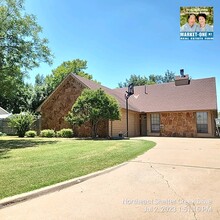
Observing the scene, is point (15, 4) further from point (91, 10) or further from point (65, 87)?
point (65, 87)

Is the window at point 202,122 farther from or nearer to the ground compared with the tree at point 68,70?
nearer to the ground

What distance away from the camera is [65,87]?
75.8 ft

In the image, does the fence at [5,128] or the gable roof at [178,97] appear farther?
the fence at [5,128]

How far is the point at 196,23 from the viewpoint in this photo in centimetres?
1171

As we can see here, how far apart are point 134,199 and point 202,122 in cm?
1969

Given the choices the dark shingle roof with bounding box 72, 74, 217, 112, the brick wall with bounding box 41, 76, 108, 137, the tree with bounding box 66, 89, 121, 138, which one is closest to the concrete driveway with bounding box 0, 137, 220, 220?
the tree with bounding box 66, 89, 121, 138

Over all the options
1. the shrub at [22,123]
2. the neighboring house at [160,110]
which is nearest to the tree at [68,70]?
the neighboring house at [160,110]

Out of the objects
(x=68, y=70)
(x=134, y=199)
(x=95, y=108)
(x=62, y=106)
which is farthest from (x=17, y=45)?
(x=68, y=70)

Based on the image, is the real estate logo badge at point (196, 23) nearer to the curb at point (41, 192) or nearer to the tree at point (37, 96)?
the curb at point (41, 192)

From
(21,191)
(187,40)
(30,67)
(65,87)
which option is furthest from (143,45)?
(21,191)

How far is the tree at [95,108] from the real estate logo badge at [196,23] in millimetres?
8225

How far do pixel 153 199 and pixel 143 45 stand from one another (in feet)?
42.7

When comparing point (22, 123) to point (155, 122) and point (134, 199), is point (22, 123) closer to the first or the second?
point (155, 122)

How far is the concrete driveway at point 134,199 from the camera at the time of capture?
147 inches
